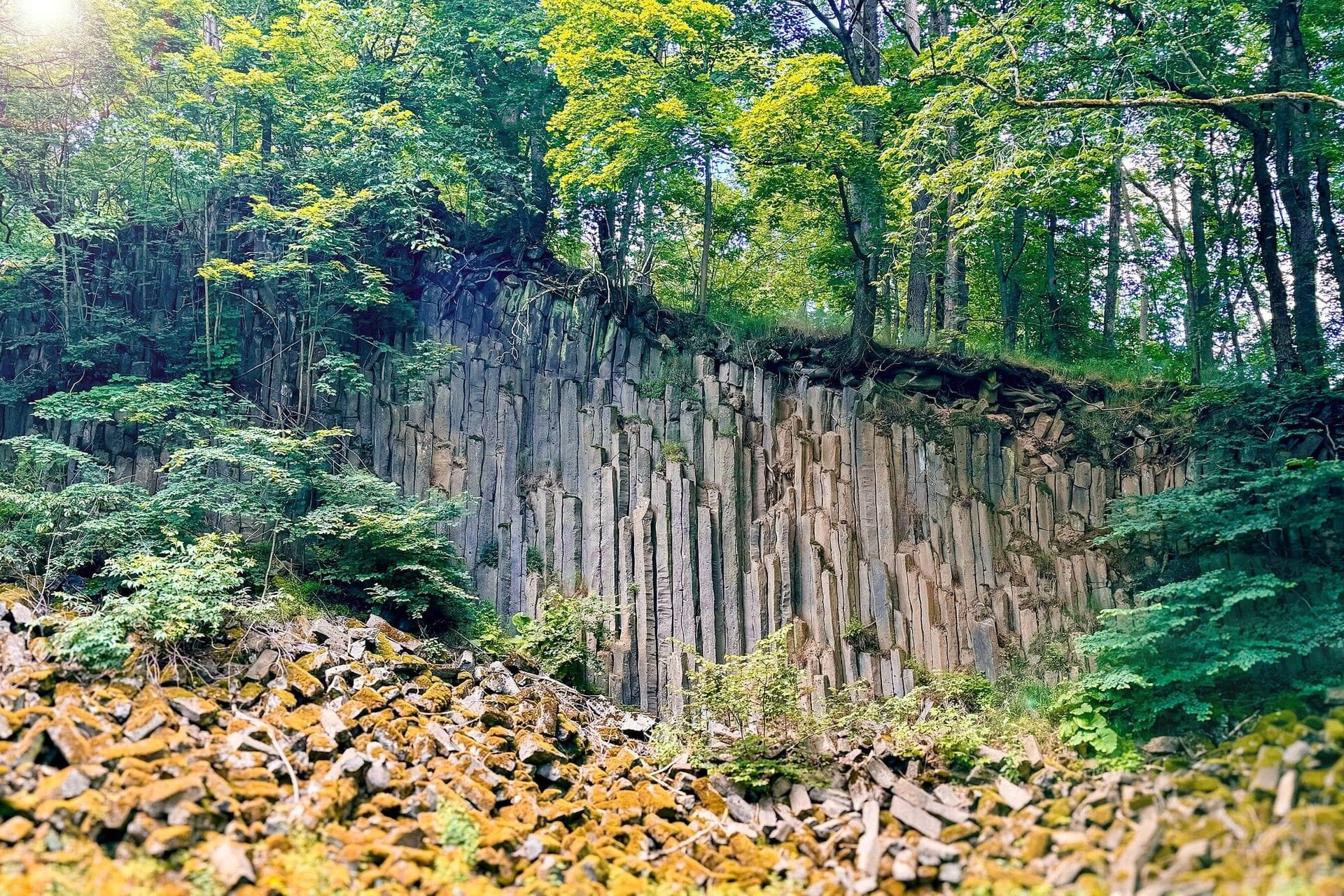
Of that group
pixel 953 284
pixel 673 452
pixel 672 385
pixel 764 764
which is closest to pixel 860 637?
pixel 764 764

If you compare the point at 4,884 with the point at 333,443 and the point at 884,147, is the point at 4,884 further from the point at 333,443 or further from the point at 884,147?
the point at 884,147

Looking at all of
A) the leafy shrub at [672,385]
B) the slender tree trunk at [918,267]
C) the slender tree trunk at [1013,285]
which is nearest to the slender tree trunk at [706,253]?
the leafy shrub at [672,385]

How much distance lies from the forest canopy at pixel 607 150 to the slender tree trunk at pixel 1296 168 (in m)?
0.03

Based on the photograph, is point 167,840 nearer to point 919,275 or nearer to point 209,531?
point 209,531

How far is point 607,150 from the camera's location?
35.7 ft

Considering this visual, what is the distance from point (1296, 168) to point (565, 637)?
9.47 m

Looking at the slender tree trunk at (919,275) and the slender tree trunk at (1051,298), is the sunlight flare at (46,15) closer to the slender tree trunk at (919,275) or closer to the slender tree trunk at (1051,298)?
the slender tree trunk at (919,275)

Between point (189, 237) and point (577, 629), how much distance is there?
7.77 m

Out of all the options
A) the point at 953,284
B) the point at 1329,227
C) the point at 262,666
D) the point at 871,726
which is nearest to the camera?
the point at 262,666

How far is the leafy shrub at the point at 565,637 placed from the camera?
29.3ft

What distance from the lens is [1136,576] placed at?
9.14m

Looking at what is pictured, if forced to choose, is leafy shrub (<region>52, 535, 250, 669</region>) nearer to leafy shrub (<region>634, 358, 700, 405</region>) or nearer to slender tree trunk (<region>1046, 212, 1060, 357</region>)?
leafy shrub (<region>634, 358, 700, 405</region>)

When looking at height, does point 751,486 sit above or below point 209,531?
above

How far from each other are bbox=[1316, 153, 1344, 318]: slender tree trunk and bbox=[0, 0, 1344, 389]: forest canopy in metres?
0.04
